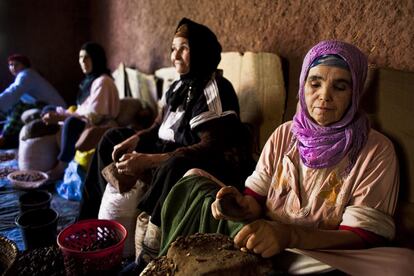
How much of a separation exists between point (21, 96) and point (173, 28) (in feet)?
5.94

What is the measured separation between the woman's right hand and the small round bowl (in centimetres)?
113

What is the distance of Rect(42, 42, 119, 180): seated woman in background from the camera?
2.92 metres

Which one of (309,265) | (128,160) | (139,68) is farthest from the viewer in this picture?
(139,68)

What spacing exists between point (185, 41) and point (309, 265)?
1.32 metres

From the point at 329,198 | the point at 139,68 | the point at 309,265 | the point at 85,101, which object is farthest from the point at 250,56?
the point at 139,68

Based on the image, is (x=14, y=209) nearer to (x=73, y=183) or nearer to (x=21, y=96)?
(x=73, y=183)

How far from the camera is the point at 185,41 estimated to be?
2.00 metres

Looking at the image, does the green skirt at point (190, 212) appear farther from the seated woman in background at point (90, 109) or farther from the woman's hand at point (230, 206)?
the seated woman in background at point (90, 109)

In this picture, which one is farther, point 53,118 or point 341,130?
point 53,118

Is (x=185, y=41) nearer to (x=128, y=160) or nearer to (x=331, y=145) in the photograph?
(x=128, y=160)

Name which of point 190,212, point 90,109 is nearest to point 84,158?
point 90,109

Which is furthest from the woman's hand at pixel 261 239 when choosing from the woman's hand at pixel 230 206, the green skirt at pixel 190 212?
the green skirt at pixel 190 212

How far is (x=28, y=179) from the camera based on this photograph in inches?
114

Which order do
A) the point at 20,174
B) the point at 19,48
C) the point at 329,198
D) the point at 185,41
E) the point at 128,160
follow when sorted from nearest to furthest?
the point at 329,198 < the point at 128,160 < the point at 185,41 < the point at 20,174 < the point at 19,48
